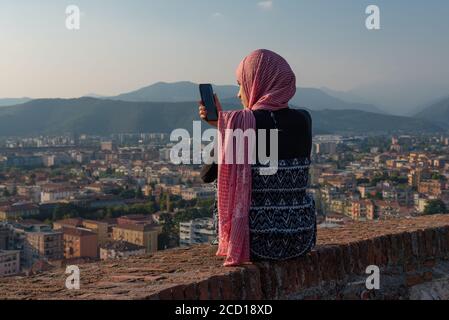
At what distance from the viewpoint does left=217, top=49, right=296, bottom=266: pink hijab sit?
1.95m

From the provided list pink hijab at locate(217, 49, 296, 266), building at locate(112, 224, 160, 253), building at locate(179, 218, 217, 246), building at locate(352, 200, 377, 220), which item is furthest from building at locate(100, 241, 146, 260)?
pink hijab at locate(217, 49, 296, 266)

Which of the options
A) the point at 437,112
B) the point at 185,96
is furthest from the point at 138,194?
the point at 437,112

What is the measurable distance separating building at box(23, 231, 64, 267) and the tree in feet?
47.9

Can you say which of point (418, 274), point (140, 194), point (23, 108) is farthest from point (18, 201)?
point (23, 108)

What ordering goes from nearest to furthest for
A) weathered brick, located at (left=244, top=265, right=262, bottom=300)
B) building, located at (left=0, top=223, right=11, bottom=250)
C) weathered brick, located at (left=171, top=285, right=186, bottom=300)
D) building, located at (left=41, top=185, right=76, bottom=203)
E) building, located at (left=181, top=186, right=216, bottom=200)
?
1. weathered brick, located at (left=171, top=285, right=186, bottom=300)
2. weathered brick, located at (left=244, top=265, right=262, bottom=300)
3. building, located at (left=0, top=223, right=11, bottom=250)
4. building, located at (left=41, top=185, right=76, bottom=203)
5. building, located at (left=181, top=186, right=216, bottom=200)

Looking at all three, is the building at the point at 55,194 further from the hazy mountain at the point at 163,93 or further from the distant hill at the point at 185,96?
the hazy mountain at the point at 163,93

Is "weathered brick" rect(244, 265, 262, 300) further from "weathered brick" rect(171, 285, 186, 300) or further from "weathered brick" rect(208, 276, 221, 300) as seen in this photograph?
"weathered brick" rect(171, 285, 186, 300)

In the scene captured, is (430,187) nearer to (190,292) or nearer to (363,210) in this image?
(363,210)

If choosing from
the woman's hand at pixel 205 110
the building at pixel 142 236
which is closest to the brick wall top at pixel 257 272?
the woman's hand at pixel 205 110

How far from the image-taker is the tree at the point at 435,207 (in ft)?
80.1

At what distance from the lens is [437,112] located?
84.9m

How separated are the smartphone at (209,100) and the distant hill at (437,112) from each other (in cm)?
8066
